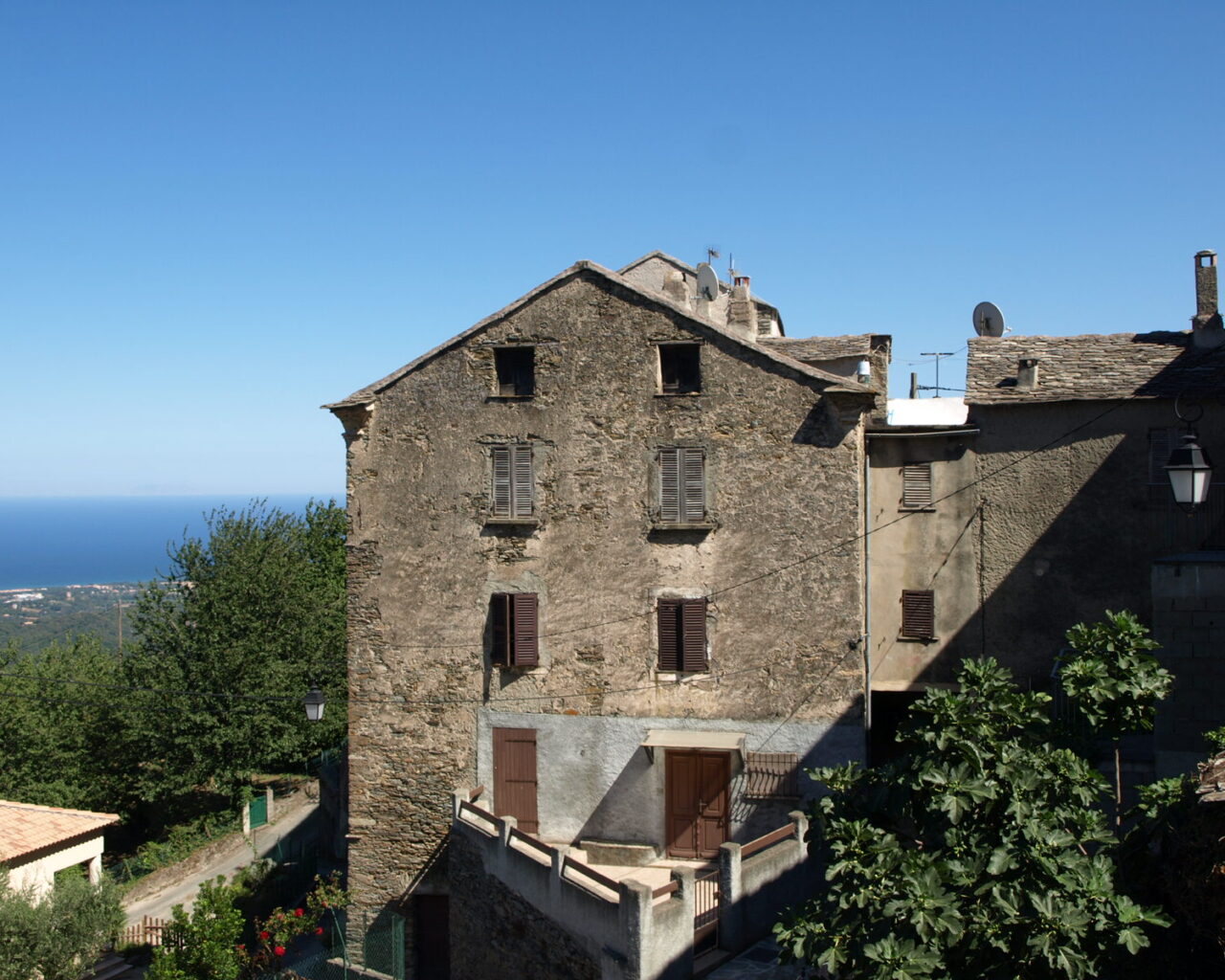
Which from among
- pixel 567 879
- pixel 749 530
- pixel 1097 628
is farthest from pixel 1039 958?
pixel 749 530

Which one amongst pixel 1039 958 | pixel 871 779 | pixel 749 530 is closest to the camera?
pixel 1039 958

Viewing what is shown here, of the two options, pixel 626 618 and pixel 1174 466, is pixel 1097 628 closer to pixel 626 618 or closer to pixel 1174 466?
pixel 1174 466

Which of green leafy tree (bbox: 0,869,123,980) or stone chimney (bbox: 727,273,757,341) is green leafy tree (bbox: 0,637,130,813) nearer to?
green leafy tree (bbox: 0,869,123,980)

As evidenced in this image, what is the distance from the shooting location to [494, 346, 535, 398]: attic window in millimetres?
19969

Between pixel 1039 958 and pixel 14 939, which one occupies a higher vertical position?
pixel 1039 958

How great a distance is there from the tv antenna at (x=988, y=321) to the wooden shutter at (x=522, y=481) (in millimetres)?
11087

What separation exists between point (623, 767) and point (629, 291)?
338 inches

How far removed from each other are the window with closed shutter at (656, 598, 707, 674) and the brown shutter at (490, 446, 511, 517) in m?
3.38

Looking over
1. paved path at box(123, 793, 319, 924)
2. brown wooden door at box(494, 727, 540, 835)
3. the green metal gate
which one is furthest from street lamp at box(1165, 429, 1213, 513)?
the green metal gate

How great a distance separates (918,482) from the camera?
63.5 feet

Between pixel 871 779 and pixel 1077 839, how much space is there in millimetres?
2114

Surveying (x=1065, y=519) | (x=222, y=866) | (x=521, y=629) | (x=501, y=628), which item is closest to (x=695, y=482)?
(x=521, y=629)

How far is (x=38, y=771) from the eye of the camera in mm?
36188

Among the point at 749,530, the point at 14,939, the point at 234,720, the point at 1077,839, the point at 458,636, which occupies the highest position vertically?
the point at 749,530
